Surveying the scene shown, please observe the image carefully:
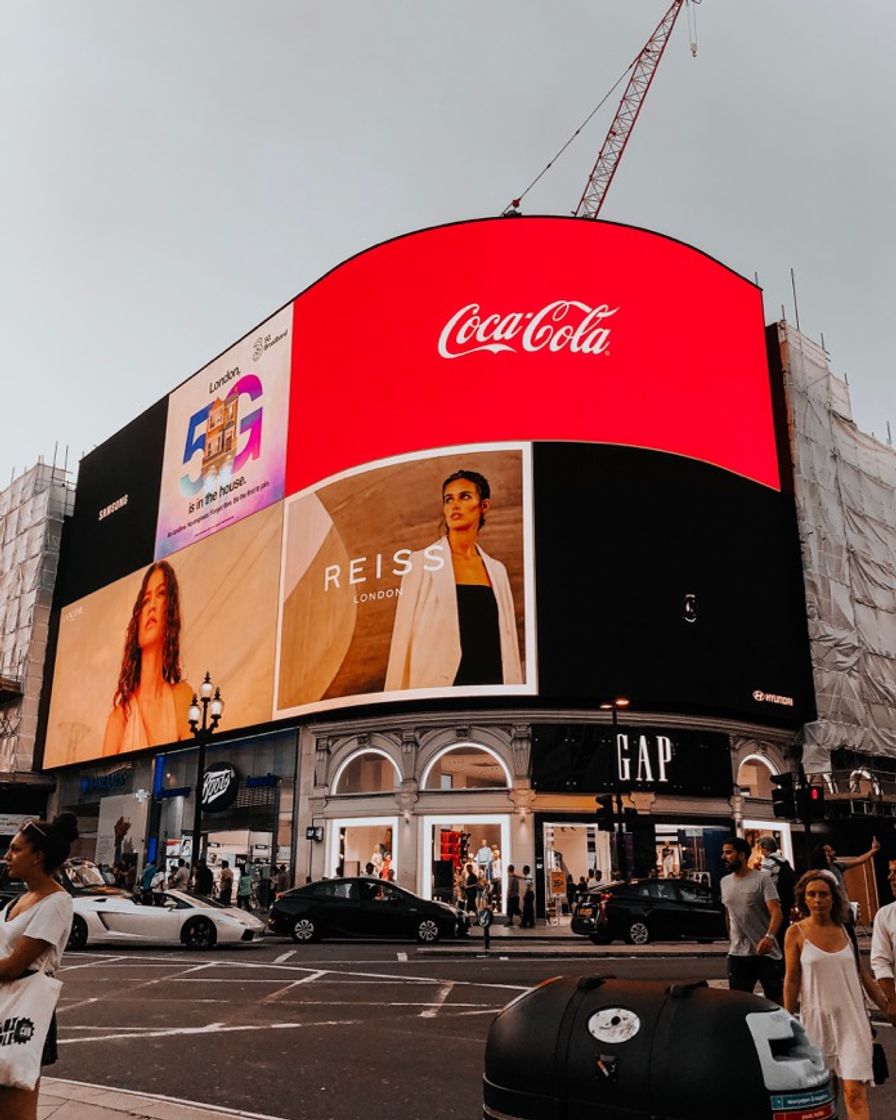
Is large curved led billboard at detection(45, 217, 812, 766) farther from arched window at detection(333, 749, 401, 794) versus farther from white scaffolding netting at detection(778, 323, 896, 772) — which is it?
arched window at detection(333, 749, 401, 794)

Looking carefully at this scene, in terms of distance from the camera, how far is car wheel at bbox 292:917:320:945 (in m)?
23.1

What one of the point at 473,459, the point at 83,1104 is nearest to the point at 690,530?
the point at 473,459

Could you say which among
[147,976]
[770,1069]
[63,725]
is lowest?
[147,976]

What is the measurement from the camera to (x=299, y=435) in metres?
41.9

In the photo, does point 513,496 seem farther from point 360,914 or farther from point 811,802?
point 811,802

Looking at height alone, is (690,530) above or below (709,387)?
below

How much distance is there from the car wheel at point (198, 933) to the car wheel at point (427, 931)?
5.04 meters

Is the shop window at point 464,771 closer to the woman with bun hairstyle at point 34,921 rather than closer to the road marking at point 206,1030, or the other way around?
the road marking at point 206,1030

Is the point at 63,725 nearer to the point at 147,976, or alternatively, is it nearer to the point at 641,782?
the point at 641,782

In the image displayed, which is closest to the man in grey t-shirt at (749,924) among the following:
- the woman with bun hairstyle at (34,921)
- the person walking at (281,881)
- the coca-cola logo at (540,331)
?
the woman with bun hairstyle at (34,921)

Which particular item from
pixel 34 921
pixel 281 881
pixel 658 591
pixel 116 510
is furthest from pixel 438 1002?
pixel 116 510

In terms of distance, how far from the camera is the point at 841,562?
135ft

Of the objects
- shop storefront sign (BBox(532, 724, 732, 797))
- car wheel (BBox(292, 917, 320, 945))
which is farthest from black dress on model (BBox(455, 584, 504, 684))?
car wheel (BBox(292, 917, 320, 945))

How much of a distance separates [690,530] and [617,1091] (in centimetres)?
3348
